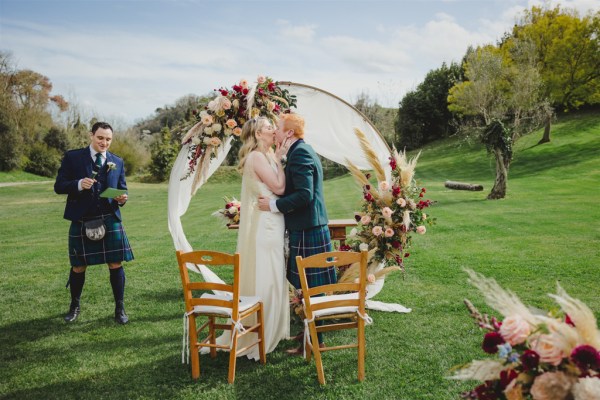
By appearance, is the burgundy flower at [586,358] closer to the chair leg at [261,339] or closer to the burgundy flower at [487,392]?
the burgundy flower at [487,392]

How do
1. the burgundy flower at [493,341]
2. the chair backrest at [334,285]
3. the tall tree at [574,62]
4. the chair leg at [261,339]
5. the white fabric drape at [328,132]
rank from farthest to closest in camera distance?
the tall tree at [574,62] → the white fabric drape at [328,132] → the chair leg at [261,339] → the chair backrest at [334,285] → the burgundy flower at [493,341]

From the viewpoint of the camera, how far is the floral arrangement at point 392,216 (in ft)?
19.9

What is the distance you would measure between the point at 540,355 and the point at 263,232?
145 inches

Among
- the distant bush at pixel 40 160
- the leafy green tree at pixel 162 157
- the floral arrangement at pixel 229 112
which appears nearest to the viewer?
the floral arrangement at pixel 229 112

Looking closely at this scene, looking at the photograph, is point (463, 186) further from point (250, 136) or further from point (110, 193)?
point (110, 193)

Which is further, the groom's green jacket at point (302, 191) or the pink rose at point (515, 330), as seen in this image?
the groom's green jacket at point (302, 191)

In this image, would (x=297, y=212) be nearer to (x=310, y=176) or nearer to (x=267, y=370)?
(x=310, y=176)

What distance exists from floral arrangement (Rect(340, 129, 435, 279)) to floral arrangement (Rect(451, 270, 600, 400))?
4.03m

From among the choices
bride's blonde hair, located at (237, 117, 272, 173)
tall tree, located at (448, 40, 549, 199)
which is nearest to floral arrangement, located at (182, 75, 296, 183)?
bride's blonde hair, located at (237, 117, 272, 173)

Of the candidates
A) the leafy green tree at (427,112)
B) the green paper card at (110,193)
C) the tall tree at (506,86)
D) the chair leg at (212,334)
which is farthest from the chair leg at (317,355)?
the leafy green tree at (427,112)

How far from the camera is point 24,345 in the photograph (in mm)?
5648

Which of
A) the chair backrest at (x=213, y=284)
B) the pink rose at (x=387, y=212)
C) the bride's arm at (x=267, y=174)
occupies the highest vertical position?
the bride's arm at (x=267, y=174)

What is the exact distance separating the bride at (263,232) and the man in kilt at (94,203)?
5.95 ft

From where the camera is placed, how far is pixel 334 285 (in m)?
4.53
